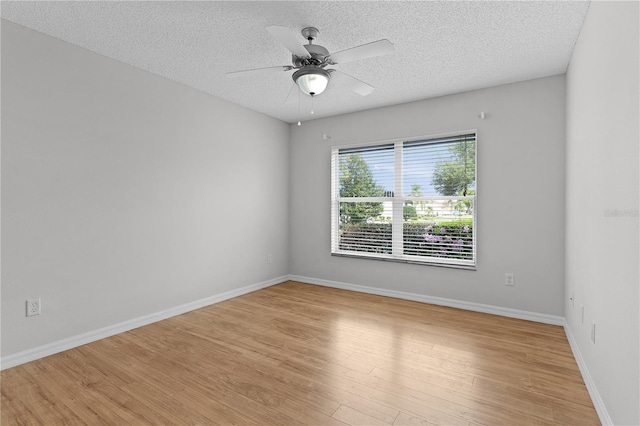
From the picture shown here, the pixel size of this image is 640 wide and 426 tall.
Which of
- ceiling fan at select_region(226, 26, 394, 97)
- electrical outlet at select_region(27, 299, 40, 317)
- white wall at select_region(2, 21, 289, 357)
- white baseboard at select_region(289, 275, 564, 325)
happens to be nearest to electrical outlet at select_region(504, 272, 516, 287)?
white baseboard at select_region(289, 275, 564, 325)

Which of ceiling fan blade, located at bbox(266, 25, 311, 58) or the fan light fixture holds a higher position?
ceiling fan blade, located at bbox(266, 25, 311, 58)

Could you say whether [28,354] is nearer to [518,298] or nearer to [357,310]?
[357,310]

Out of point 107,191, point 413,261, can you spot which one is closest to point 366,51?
point 107,191

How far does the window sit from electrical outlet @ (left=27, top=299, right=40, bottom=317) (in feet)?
11.0

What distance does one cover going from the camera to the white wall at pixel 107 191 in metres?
2.44

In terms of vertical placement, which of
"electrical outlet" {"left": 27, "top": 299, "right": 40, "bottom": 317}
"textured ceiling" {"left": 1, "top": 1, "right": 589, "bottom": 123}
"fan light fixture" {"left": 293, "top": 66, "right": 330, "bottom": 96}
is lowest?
"electrical outlet" {"left": 27, "top": 299, "right": 40, "bottom": 317}

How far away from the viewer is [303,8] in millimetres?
2178

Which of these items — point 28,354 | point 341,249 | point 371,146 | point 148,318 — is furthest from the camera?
point 341,249

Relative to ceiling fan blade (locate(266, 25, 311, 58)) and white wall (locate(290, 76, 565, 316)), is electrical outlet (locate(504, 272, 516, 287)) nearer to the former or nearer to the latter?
white wall (locate(290, 76, 565, 316))

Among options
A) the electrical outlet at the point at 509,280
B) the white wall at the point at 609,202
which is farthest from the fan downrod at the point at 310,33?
the electrical outlet at the point at 509,280

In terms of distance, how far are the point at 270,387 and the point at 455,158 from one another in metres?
3.21

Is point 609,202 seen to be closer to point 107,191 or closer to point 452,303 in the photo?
point 452,303

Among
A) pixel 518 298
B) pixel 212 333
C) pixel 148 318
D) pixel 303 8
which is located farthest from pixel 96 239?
pixel 518 298

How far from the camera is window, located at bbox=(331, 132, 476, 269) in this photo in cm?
382
